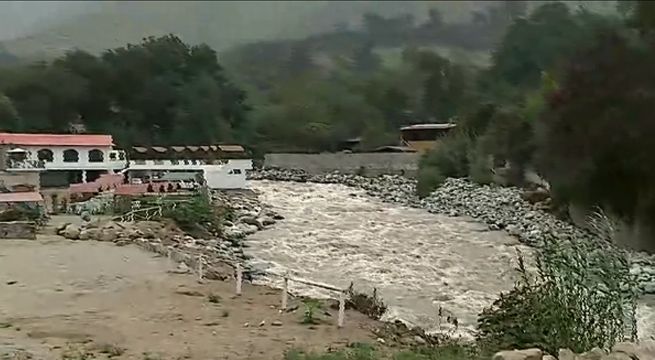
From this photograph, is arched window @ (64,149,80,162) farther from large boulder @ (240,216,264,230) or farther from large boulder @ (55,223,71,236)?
large boulder @ (55,223,71,236)

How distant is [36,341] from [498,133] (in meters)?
31.1

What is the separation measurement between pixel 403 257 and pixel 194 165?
59.9ft

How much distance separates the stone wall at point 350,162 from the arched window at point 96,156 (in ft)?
67.1

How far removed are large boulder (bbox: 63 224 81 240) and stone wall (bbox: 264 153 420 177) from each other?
3087 centimetres

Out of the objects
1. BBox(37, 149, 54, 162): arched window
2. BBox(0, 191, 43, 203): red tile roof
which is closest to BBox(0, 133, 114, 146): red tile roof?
BBox(37, 149, 54, 162): arched window

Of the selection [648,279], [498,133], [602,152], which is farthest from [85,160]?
[648,279]

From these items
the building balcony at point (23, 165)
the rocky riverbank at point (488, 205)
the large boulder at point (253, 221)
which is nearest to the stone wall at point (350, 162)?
the rocky riverbank at point (488, 205)

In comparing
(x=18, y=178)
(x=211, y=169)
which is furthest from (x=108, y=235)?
(x=211, y=169)

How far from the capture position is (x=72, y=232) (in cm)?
2156

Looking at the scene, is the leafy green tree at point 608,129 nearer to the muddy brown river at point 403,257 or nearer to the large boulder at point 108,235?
the muddy brown river at point 403,257

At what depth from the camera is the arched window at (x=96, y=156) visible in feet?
114

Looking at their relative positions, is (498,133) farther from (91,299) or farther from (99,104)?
(91,299)

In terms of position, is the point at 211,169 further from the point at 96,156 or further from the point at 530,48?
the point at 530,48

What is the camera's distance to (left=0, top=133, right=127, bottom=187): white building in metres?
32.8
